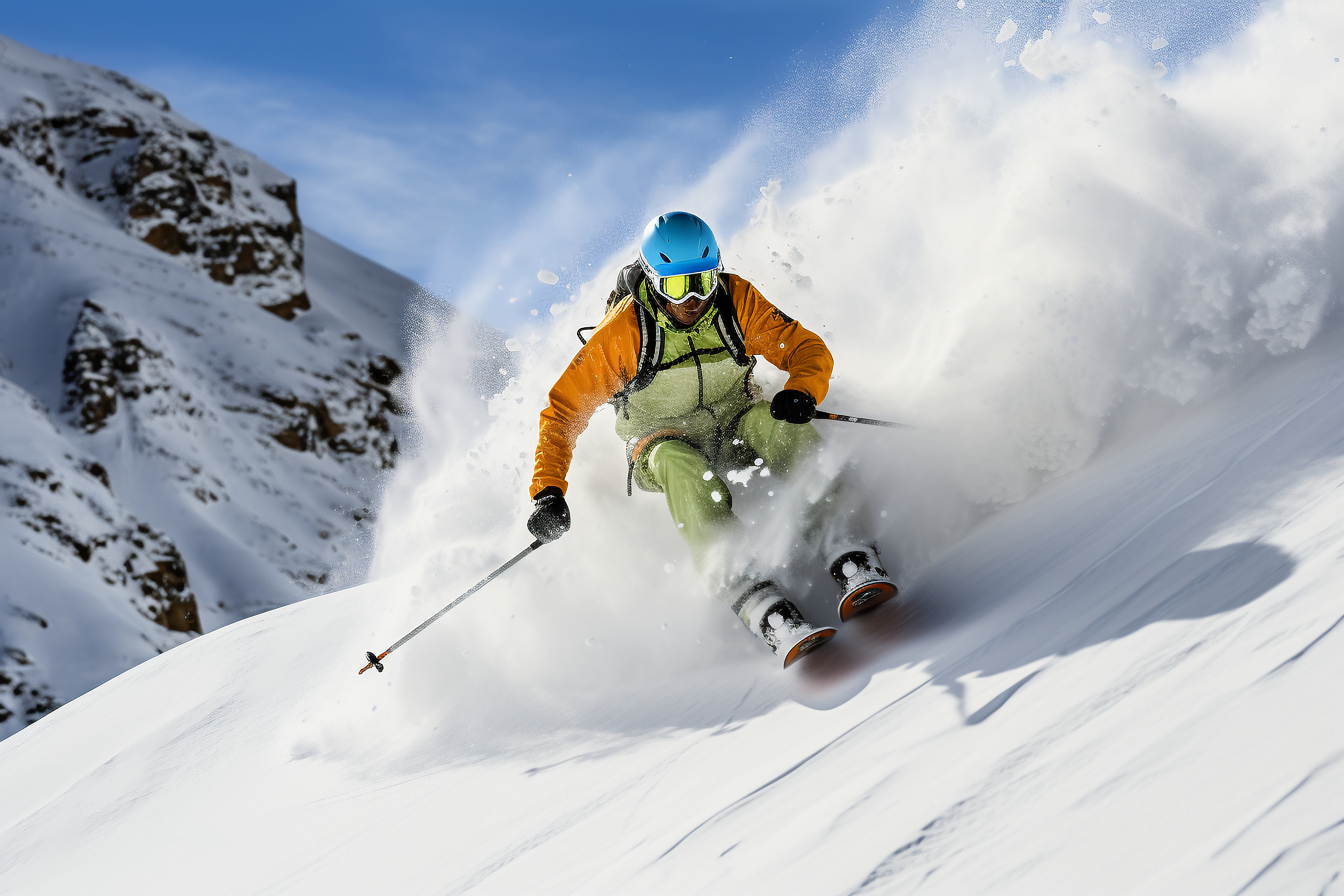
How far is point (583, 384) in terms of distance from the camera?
3.88 m

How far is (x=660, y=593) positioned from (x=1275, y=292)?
295 cm

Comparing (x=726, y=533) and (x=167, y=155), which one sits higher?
(x=167, y=155)

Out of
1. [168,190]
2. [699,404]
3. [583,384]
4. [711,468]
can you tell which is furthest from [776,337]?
[168,190]

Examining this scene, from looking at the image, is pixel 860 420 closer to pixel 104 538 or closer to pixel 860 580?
pixel 860 580

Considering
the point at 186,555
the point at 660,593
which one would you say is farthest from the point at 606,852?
the point at 186,555

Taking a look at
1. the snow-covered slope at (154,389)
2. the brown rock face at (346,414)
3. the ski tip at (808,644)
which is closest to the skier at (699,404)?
the ski tip at (808,644)

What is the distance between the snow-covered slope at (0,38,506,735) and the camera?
103 feet

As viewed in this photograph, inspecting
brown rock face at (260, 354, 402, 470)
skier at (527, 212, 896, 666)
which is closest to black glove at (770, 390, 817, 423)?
skier at (527, 212, 896, 666)

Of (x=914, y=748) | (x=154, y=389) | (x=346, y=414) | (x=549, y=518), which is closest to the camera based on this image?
(x=914, y=748)

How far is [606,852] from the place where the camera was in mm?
2510

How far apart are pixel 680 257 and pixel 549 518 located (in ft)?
4.01

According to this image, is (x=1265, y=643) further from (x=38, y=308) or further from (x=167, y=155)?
(x=167, y=155)

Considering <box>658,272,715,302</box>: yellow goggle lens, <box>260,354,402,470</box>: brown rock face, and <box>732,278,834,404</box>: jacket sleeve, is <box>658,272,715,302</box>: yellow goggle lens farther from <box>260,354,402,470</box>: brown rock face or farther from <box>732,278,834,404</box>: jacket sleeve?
<box>260,354,402,470</box>: brown rock face

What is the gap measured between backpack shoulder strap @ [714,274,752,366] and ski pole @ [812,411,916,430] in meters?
0.42
